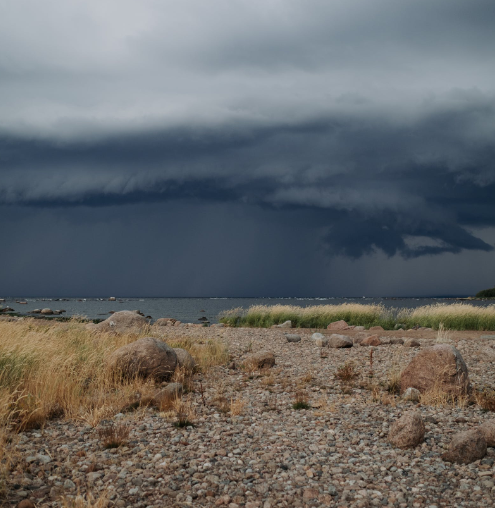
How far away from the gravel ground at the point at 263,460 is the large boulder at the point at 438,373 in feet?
1.91

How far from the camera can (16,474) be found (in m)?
5.77

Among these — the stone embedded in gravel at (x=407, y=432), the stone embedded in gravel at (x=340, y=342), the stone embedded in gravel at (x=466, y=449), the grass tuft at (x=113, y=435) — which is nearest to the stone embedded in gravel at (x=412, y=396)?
the stone embedded in gravel at (x=407, y=432)

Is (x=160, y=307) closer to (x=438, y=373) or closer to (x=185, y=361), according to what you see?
(x=185, y=361)

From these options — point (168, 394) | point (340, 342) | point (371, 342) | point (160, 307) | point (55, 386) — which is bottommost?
point (160, 307)

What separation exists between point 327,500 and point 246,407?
3.94 m

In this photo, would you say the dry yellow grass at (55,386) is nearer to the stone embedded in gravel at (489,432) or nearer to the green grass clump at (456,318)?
the stone embedded in gravel at (489,432)

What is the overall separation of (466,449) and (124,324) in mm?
15848

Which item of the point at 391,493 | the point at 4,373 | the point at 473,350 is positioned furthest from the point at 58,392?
the point at 473,350

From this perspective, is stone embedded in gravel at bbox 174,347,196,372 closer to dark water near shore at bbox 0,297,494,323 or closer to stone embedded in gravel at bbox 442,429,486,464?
stone embedded in gravel at bbox 442,429,486,464

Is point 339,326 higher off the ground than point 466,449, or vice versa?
point 466,449

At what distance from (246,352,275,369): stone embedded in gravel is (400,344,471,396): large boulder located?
4324 mm

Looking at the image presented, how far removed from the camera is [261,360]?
13.1 metres

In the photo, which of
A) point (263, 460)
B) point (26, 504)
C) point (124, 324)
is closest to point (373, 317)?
point (124, 324)

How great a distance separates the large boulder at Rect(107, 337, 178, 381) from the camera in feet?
35.8
